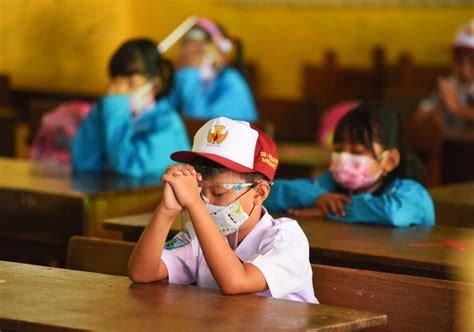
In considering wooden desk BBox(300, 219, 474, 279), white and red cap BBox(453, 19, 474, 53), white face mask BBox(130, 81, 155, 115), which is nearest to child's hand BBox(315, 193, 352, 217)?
wooden desk BBox(300, 219, 474, 279)

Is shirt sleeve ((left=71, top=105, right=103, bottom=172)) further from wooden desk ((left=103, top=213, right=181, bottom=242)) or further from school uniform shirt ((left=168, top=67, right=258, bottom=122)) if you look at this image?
school uniform shirt ((left=168, top=67, right=258, bottom=122))

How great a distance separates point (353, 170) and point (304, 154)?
2.03 metres

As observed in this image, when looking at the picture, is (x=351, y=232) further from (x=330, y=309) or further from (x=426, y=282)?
(x=330, y=309)

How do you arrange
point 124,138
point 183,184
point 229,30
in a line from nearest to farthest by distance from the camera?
point 183,184
point 124,138
point 229,30

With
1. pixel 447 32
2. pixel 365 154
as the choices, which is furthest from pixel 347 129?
pixel 447 32

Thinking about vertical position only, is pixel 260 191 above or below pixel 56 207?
above

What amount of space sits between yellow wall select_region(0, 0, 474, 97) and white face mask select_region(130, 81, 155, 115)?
1539mm

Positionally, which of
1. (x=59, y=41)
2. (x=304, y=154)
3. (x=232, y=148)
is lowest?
(x=304, y=154)

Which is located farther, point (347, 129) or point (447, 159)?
point (447, 159)

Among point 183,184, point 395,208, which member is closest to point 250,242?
point 183,184

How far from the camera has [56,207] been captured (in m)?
3.92

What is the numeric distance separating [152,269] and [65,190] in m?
1.42

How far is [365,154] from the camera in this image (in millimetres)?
3598

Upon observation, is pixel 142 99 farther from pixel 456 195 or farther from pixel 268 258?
pixel 268 258
